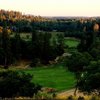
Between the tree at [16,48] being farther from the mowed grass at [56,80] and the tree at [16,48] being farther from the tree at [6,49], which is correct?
the mowed grass at [56,80]

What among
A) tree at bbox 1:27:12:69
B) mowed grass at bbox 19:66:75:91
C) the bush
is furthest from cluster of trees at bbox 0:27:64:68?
the bush

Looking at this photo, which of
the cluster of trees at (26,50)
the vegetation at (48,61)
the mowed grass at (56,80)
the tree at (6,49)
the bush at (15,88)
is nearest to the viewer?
the bush at (15,88)

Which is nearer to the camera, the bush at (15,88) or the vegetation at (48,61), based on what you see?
the bush at (15,88)

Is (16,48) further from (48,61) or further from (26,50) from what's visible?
(48,61)

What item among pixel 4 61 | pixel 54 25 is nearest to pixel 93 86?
pixel 4 61

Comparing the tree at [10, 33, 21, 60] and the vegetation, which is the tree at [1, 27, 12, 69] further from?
the tree at [10, 33, 21, 60]

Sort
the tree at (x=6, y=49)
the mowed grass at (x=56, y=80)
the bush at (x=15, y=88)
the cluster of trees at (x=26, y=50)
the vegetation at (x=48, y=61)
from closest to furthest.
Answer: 1. the bush at (x=15, y=88)
2. the vegetation at (x=48, y=61)
3. the mowed grass at (x=56, y=80)
4. the tree at (x=6, y=49)
5. the cluster of trees at (x=26, y=50)

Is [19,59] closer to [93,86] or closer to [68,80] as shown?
[68,80]

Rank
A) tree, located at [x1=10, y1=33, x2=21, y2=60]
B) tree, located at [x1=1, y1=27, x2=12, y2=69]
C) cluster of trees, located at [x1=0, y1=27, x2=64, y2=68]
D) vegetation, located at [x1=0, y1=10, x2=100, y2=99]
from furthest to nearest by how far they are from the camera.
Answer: tree, located at [x1=10, y1=33, x2=21, y2=60]
cluster of trees, located at [x1=0, y1=27, x2=64, y2=68]
tree, located at [x1=1, y1=27, x2=12, y2=69]
vegetation, located at [x1=0, y1=10, x2=100, y2=99]

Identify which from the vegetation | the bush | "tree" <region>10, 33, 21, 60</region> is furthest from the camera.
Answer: "tree" <region>10, 33, 21, 60</region>

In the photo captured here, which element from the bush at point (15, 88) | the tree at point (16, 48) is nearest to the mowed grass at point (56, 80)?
the bush at point (15, 88)

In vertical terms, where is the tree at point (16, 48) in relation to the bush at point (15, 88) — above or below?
below
